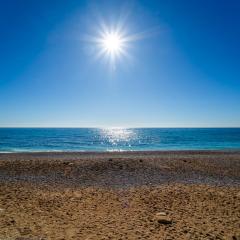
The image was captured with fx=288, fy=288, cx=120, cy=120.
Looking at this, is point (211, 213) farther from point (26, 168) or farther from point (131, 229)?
point (26, 168)

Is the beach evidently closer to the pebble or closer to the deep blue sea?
the pebble

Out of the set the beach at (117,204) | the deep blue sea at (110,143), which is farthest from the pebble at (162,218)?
the deep blue sea at (110,143)

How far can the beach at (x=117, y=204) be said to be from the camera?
9516 mm

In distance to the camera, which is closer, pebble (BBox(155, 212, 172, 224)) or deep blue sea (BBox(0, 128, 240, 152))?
pebble (BBox(155, 212, 172, 224))

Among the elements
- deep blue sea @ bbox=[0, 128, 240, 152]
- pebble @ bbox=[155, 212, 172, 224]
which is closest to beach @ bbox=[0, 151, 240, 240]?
pebble @ bbox=[155, 212, 172, 224]

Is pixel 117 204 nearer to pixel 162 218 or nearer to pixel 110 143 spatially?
pixel 162 218

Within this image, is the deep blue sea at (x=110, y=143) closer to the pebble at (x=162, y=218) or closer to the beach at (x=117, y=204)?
the beach at (x=117, y=204)

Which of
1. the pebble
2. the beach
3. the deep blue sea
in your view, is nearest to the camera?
the beach

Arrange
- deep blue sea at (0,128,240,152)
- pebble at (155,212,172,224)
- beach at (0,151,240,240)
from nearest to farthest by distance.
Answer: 1. beach at (0,151,240,240)
2. pebble at (155,212,172,224)
3. deep blue sea at (0,128,240,152)

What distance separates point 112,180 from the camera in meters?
19.7

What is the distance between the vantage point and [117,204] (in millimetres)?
13070

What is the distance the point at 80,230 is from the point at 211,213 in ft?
18.0

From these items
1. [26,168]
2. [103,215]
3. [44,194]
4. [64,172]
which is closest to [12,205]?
[44,194]

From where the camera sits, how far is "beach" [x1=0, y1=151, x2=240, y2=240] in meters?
9.52
